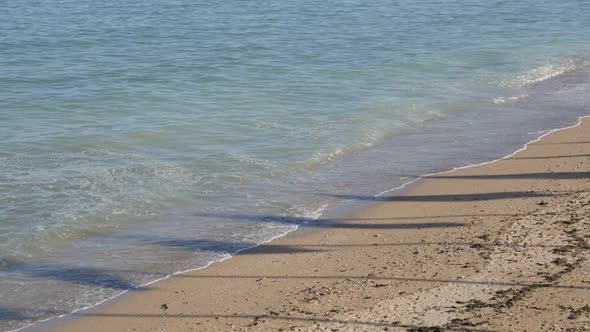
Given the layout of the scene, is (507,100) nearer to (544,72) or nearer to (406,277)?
(544,72)

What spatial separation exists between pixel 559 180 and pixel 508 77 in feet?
34.0

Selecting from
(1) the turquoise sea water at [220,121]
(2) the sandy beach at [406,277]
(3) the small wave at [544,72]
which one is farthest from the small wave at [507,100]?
(2) the sandy beach at [406,277]

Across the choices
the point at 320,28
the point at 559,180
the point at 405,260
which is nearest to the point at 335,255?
the point at 405,260

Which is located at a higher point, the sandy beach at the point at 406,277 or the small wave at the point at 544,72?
the sandy beach at the point at 406,277

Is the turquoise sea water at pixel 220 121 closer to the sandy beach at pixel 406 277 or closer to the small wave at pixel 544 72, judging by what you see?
the small wave at pixel 544 72

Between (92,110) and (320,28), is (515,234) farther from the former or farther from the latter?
(320,28)

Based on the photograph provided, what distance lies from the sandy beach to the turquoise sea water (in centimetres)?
56

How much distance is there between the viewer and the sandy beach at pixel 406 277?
9.55m

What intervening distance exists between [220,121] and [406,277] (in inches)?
355

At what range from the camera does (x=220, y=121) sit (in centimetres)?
1914

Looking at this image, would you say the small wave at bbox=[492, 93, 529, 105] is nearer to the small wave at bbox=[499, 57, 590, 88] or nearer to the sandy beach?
the small wave at bbox=[499, 57, 590, 88]

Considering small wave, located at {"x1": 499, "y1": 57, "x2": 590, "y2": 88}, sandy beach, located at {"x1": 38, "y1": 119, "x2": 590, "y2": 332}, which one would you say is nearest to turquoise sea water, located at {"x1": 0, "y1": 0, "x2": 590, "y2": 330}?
small wave, located at {"x1": 499, "y1": 57, "x2": 590, "y2": 88}

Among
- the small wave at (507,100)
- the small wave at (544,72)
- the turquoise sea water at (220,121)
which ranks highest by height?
the turquoise sea water at (220,121)

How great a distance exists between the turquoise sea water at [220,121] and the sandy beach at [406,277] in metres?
0.56
